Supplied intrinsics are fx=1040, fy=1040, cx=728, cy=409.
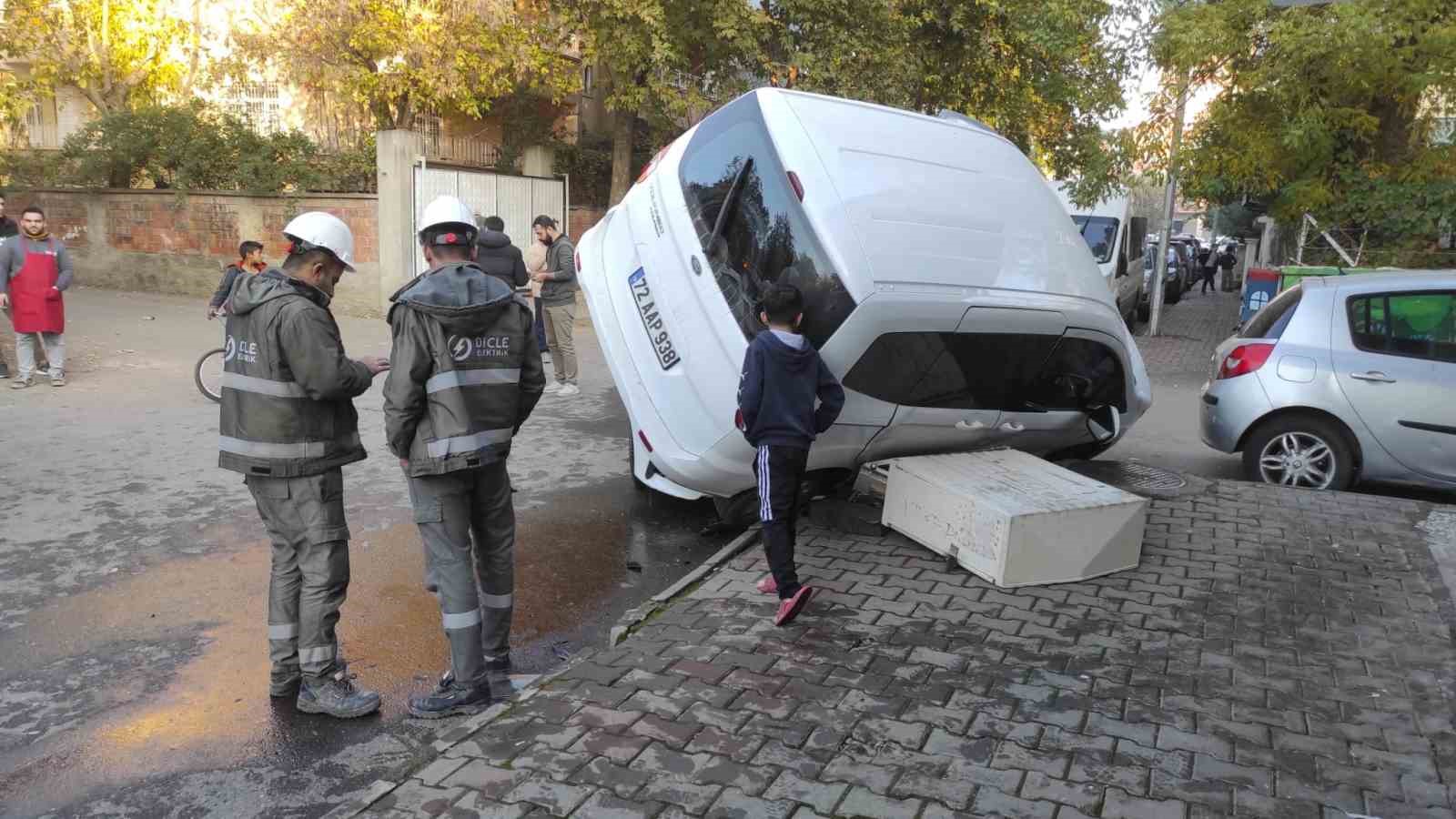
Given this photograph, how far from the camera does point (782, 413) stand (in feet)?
14.2

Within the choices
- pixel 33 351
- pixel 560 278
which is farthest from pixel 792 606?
pixel 33 351

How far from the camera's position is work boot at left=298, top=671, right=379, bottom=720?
3805 mm

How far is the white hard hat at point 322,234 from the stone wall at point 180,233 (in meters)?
12.7

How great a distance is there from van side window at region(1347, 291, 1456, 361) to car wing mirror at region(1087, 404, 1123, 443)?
1977 mm

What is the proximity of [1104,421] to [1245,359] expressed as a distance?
1783 mm

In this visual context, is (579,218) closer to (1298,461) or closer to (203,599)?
(1298,461)

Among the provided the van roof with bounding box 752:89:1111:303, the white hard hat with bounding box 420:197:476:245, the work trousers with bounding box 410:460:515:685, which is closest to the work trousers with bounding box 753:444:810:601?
the van roof with bounding box 752:89:1111:303

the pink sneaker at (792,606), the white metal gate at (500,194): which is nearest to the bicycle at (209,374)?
the white metal gate at (500,194)

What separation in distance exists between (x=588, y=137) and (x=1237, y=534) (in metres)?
17.6

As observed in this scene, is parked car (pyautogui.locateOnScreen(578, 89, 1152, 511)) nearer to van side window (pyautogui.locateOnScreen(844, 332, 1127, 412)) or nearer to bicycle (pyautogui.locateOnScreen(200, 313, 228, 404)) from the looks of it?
van side window (pyautogui.locateOnScreen(844, 332, 1127, 412))

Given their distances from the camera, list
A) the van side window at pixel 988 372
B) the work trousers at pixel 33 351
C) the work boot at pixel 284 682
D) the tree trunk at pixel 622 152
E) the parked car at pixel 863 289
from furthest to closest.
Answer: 1. the tree trunk at pixel 622 152
2. the work trousers at pixel 33 351
3. the van side window at pixel 988 372
4. the parked car at pixel 863 289
5. the work boot at pixel 284 682

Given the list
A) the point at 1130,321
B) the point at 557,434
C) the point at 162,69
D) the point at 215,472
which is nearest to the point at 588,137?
the point at 162,69

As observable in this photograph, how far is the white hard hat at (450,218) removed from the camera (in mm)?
3855

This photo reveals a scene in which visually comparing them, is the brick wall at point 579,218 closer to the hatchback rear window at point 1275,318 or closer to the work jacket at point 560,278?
the work jacket at point 560,278
